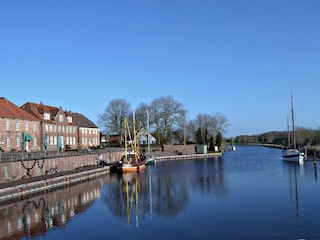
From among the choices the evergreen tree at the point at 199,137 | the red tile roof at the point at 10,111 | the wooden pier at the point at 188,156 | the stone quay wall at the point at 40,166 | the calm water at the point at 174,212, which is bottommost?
the calm water at the point at 174,212

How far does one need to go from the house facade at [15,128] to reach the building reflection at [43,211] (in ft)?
48.0

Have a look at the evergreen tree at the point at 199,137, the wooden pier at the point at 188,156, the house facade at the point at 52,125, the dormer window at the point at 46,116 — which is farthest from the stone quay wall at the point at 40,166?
the evergreen tree at the point at 199,137

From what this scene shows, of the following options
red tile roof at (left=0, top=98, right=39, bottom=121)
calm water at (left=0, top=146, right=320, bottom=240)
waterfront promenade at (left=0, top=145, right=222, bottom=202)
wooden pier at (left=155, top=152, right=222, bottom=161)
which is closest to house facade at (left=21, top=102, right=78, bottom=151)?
red tile roof at (left=0, top=98, right=39, bottom=121)

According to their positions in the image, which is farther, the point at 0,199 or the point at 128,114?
the point at 128,114

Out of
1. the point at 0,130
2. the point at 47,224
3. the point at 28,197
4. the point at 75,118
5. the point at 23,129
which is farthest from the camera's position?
the point at 75,118

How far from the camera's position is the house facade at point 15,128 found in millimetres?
47500

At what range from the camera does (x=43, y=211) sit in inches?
974

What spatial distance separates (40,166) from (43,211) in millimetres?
14410

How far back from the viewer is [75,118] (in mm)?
79625

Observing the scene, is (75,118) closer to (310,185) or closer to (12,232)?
(310,185)

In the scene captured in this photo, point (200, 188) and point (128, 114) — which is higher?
point (128, 114)

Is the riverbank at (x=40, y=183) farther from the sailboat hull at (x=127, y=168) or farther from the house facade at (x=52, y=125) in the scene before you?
the house facade at (x=52, y=125)

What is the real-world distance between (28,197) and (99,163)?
3011 centimetres

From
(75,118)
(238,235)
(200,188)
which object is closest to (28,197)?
(200,188)
